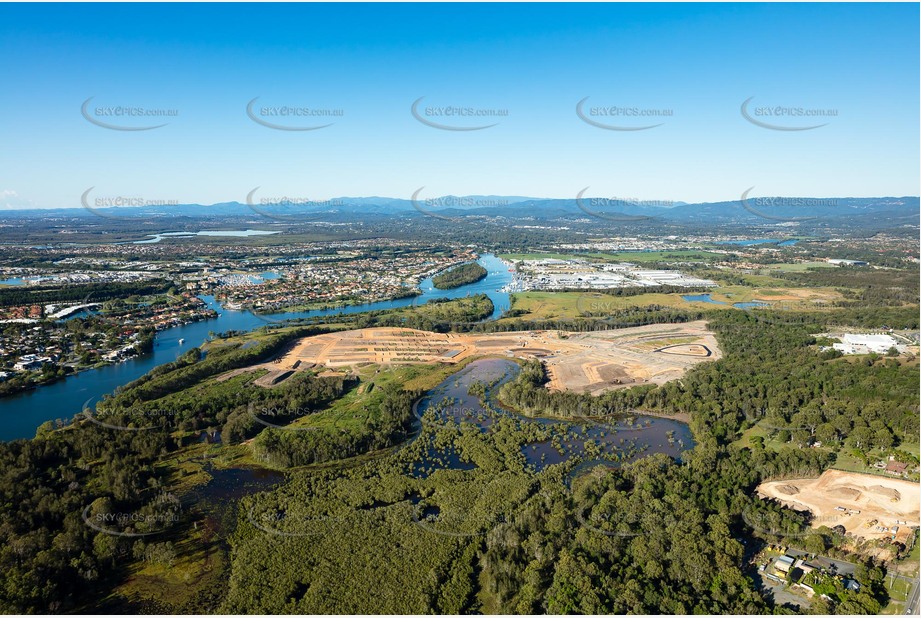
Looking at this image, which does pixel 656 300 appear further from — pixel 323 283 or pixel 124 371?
pixel 124 371

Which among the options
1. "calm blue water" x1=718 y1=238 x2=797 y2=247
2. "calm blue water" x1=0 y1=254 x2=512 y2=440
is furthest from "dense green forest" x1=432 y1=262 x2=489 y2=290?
"calm blue water" x1=718 y1=238 x2=797 y2=247

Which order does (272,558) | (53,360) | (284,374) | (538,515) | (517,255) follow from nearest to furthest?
(272,558) → (538,515) → (284,374) → (53,360) → (517,255)

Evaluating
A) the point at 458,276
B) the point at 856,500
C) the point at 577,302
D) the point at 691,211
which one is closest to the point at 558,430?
the point at 856,500

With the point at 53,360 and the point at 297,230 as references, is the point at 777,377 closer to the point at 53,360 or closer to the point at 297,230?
the point at 53,360

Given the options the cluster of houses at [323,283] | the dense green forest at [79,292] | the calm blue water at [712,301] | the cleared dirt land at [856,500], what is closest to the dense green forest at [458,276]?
the cluster of houses at [323,283]

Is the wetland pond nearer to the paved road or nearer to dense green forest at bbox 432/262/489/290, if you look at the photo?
the paved road

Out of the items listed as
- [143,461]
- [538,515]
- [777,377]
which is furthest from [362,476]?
[777,377]
